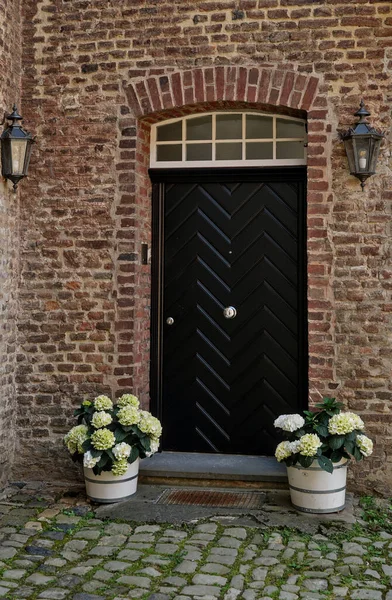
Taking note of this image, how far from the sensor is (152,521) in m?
4.92

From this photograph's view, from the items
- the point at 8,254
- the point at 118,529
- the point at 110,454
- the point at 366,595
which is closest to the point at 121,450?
the point at 110,454

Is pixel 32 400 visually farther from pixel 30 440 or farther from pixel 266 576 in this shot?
pixel 266 576

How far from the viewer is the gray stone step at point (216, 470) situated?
560cm

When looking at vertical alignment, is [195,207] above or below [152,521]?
above

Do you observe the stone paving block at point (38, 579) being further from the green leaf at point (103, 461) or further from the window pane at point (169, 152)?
the window pane at point (169, 152)

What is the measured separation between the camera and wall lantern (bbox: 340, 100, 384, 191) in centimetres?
543

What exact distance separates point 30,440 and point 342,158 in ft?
11.5

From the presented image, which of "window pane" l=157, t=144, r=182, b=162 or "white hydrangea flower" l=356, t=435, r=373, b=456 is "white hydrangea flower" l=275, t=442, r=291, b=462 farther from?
"window pane" l=157, t=144, r=182, b=162

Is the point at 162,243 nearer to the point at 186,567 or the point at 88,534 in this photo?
the point at 88,534

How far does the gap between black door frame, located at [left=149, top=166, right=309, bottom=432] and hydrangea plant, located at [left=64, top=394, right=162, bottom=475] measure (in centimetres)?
79

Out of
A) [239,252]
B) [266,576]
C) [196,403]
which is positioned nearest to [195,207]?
[239,252]

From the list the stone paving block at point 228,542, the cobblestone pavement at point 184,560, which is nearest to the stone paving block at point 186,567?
the cobblestone pavement at point 184,560

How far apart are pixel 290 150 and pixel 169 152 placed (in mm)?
1078

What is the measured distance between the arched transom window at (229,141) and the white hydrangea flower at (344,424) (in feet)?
7.33
